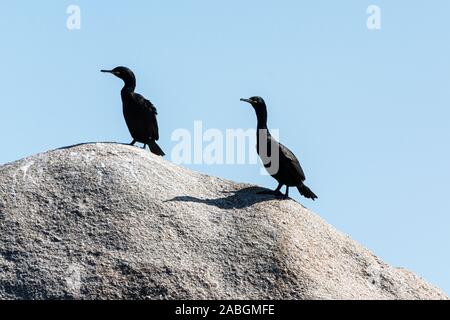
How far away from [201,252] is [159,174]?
2.34 meters

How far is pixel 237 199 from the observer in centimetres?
2350

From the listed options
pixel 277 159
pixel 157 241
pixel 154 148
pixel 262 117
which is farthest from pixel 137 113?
pixel 157 241

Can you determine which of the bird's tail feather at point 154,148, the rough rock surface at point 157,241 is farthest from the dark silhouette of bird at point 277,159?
the bird's tail feather at point 154,148

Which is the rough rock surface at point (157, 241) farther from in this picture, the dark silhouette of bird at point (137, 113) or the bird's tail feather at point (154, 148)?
the bird's tail feather at point (154, 148)

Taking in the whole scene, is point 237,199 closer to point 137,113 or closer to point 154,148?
point 154,148

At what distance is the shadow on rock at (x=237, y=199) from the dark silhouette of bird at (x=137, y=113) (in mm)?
4261

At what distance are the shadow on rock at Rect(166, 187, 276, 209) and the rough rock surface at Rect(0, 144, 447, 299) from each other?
19 mm

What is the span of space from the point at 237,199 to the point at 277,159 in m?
1.58

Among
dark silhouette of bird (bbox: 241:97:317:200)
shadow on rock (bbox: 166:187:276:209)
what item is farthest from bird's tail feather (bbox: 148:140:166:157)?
shadow on rock (bbox: 166:187:276:209)

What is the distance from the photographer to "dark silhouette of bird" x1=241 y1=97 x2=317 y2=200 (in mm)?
24531

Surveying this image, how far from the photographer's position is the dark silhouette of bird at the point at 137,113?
27438mm

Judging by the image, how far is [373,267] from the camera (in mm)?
23172
